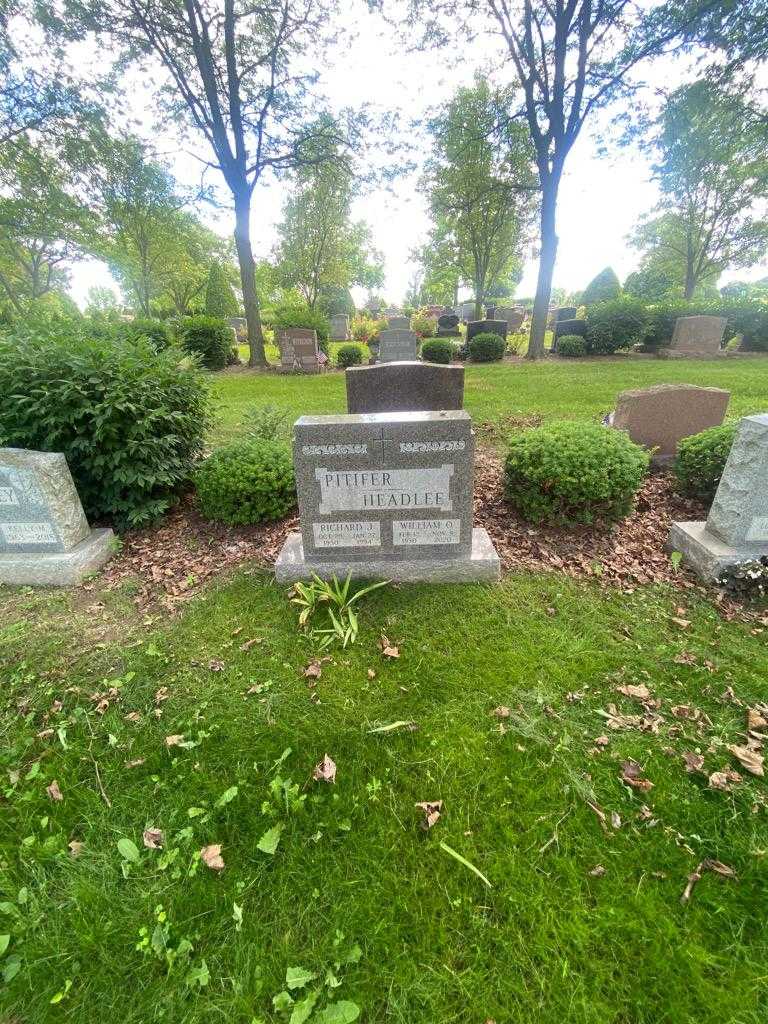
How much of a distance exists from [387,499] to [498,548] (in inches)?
49.6

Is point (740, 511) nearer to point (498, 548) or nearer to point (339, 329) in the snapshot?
point (498, 548)

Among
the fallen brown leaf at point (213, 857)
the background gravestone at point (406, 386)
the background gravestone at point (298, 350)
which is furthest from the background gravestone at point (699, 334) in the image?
the fallen brown leaf at point (213, 857)

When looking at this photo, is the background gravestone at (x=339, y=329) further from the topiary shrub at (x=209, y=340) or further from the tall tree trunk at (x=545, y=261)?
the tall tree trunk at (x=545, y=261)

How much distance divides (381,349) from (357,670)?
Result: 16.2 m

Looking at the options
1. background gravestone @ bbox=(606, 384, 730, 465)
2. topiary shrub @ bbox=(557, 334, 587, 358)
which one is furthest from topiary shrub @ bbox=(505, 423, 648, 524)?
topiary shrub @ bbox=(557, 334, 587, 358)

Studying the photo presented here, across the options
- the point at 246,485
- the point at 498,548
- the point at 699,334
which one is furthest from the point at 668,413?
the point at 699,334

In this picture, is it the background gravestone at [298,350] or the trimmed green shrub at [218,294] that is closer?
the background gravestone at [298,350]

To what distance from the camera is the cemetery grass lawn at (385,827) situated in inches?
59.7

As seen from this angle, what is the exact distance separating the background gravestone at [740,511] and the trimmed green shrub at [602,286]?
33192mm

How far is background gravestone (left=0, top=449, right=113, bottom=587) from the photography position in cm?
349

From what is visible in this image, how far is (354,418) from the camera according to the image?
3279 mm

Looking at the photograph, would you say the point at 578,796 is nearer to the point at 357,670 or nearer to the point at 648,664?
the point at 648,664

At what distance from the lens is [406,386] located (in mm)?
4633

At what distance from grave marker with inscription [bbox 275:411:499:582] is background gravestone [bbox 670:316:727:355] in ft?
53.8
